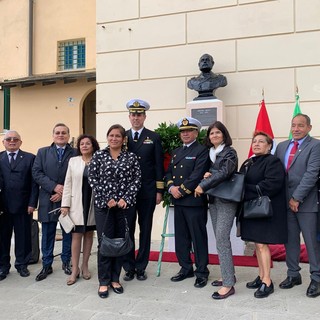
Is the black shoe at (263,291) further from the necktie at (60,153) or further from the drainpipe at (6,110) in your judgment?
the drainpipe at (6,110)

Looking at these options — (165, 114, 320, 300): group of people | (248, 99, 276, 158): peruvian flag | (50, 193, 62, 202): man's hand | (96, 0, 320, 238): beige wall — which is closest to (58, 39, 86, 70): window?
(96, 0, 320, 238): beige wall

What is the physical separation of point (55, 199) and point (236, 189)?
2.31 metres

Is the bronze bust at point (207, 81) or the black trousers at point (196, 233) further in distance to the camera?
the bronze bust at point (207, 81)

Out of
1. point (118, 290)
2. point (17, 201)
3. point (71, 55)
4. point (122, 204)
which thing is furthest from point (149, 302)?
point (71, 55)

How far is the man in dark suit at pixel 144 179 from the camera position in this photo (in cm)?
471

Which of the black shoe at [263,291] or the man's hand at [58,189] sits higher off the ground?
the man's hand at [58,189]

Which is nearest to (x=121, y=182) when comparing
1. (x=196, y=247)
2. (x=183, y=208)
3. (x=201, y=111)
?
(x=183, y=208)

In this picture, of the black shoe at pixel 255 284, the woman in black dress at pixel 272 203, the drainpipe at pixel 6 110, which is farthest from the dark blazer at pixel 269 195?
the drainpipe at pixel 6 110

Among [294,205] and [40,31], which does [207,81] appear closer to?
[294,205]

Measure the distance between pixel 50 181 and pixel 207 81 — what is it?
327cm

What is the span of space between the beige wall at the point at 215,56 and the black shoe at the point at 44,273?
104 inches

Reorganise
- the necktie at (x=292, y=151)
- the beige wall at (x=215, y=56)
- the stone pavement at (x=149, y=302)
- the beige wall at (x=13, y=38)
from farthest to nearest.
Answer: the beige wall at (x=13, y=38) < the beige wall at (x=215, y=56) < the necktie at (x=292, y=151) < the stone pavement at (x=149, y=302)

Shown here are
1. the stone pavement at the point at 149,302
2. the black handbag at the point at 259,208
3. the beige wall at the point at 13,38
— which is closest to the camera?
the stone pavement at the point at 149,302

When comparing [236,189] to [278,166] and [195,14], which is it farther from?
[195,14]
